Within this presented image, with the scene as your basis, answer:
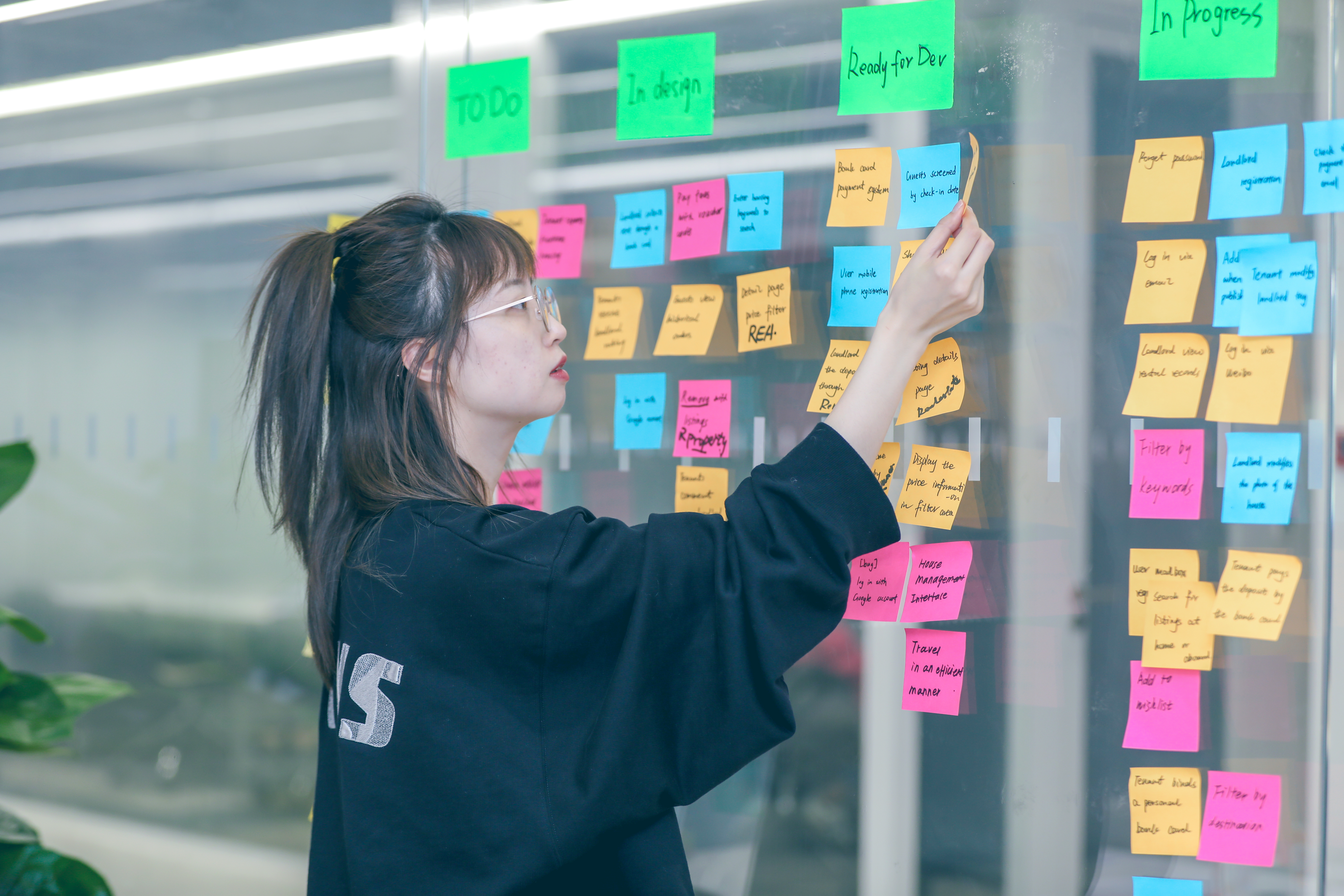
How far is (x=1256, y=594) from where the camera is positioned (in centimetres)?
105

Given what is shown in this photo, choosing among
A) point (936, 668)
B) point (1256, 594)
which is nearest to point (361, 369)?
point (936, 668)

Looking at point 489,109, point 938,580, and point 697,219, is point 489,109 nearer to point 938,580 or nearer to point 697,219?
point 697,219

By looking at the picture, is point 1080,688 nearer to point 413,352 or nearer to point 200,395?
point 413,352

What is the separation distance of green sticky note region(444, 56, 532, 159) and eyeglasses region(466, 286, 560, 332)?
1.19ft

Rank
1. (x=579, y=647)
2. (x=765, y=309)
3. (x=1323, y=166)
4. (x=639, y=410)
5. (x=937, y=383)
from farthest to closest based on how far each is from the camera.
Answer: (x=639, y=410), (x=765, y=309), (x=937, y=383), (x=1323, y=166), (x=579, y=647)

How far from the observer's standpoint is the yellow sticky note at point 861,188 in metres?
1.21

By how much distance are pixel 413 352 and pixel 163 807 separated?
1.36m

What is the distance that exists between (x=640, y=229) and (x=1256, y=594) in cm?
85

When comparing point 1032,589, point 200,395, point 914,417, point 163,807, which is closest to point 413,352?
point 914,417

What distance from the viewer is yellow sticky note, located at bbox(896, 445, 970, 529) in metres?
1.17

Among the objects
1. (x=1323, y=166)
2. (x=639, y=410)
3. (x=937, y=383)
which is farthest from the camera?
(x=639, y=410)

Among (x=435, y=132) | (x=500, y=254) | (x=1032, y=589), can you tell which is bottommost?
(x=1032, y=589)

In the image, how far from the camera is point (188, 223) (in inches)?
75.4

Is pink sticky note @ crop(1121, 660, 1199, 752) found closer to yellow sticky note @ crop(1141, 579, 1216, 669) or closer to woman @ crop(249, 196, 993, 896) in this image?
yellow sticky note @ crop(1141, 579, 1216, 669)
